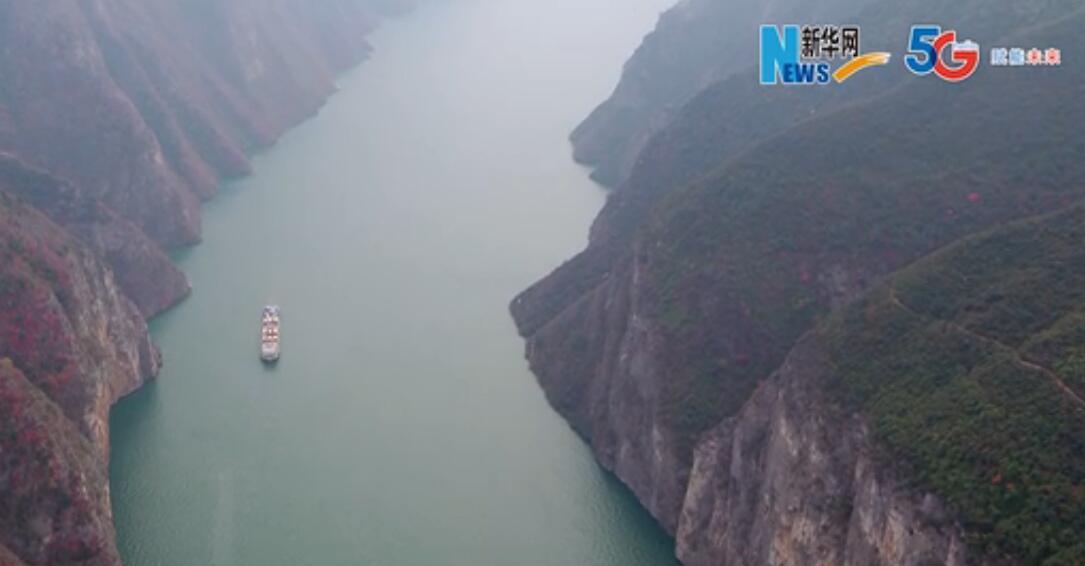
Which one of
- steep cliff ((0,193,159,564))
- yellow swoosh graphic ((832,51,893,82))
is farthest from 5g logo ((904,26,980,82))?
steep cliff ((0,193,159,564))

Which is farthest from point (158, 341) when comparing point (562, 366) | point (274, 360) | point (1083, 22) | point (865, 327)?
point (1083, 22)

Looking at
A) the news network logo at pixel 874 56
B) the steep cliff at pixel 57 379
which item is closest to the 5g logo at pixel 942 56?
the news network logo at pixel 874 56

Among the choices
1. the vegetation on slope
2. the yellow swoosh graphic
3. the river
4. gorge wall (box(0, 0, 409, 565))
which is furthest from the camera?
the yellow swoosh graphic

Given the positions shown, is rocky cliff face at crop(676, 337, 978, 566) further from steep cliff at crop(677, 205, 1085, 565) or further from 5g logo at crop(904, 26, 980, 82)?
5g logo at crop(904, 26, 980, 82)

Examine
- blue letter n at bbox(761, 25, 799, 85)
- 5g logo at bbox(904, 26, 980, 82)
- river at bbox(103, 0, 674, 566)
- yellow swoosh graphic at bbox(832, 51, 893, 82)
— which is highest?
blue letter n at bbox(761, 25, 799, 85)

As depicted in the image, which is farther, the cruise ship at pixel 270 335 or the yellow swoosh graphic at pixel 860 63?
the yellow swoosh graphic at pixel 860 63

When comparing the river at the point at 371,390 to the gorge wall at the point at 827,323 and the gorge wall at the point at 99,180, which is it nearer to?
the gorge wall at the point at 99,180

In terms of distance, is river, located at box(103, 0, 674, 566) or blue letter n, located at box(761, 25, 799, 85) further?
blue letter n, located at box(761, 25, 799, 85)

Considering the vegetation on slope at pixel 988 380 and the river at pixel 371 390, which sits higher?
the vegetation on slope at pixel 988 380
